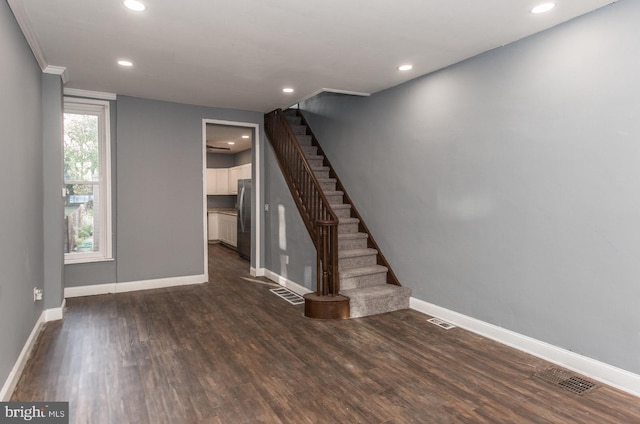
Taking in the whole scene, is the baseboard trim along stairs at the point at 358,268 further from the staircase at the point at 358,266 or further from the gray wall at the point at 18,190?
the gray wall at the point at 18,190

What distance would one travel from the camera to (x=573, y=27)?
2887 mm

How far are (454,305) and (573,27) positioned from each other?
2627mm

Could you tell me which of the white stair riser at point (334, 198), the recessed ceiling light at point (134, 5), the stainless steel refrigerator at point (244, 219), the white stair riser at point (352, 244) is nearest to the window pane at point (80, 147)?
the stainless steel refrigerator at point (244, 219)

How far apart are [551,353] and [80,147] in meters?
5.65

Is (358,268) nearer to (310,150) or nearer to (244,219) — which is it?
(310,150)

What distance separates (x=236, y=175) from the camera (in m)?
9.87

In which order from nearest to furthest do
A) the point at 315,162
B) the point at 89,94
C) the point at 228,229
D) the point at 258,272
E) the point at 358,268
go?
the point at 358,268, the point at 89,94, the point at 315,162, the point at 258,272, the point at 228,229

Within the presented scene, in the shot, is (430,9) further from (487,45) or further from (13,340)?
(13,340)

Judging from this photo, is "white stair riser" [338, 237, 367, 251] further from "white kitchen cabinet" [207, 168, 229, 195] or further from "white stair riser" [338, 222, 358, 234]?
"white kitchen cabinet" [207, 168, 229, 195]

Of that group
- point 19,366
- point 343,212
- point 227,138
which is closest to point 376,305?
point 343,212

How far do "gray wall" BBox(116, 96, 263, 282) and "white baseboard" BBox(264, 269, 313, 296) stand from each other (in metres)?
1.04

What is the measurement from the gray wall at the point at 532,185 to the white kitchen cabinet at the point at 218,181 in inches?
255

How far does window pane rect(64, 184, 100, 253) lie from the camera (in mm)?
4910

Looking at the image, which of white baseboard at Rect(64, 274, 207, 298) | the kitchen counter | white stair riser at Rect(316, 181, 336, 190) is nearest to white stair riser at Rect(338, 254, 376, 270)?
white stair riser at Rect(316, 181, 336, 190)
